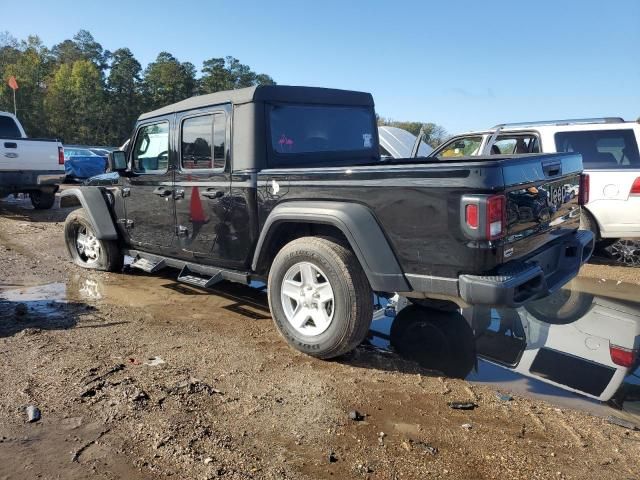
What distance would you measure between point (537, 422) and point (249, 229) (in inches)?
100

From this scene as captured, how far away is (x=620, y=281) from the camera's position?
627 cm

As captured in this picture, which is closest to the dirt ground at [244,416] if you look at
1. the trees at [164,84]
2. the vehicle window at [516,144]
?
the vehicle window at [516,144]

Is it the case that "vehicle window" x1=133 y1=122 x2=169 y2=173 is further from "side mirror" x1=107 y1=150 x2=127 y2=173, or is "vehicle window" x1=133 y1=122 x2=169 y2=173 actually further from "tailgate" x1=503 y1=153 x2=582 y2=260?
"tailgate" x1=503 y1=153 x2=582 y2=260

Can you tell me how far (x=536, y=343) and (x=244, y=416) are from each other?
2.66m

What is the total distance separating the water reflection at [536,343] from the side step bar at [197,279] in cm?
151

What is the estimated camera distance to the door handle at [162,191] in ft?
16.7

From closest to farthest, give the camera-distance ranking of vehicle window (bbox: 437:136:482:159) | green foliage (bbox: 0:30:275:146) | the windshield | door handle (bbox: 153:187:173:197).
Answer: door handle (bbox: 153:187:173:197) < vehicle window (bbox: 437:136:482:159) < the windshield < green foliage (bbox: 0:30:275:146)

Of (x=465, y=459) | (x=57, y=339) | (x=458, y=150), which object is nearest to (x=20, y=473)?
(x=57, y=339)

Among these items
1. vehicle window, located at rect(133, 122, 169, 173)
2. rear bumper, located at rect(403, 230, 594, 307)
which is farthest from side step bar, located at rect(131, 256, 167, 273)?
rear bumper, located at rect(403, 230, 594, 307)

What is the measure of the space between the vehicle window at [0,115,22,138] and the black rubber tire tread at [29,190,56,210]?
1483 millimetres

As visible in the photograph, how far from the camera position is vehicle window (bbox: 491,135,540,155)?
23.2 feet

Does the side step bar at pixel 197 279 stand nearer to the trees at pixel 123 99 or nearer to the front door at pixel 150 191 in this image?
the front door at pixel 150 191

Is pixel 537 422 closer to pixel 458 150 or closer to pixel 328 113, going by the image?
pixel 328 113

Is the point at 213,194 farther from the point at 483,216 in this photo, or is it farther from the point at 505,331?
the point at 505,331
